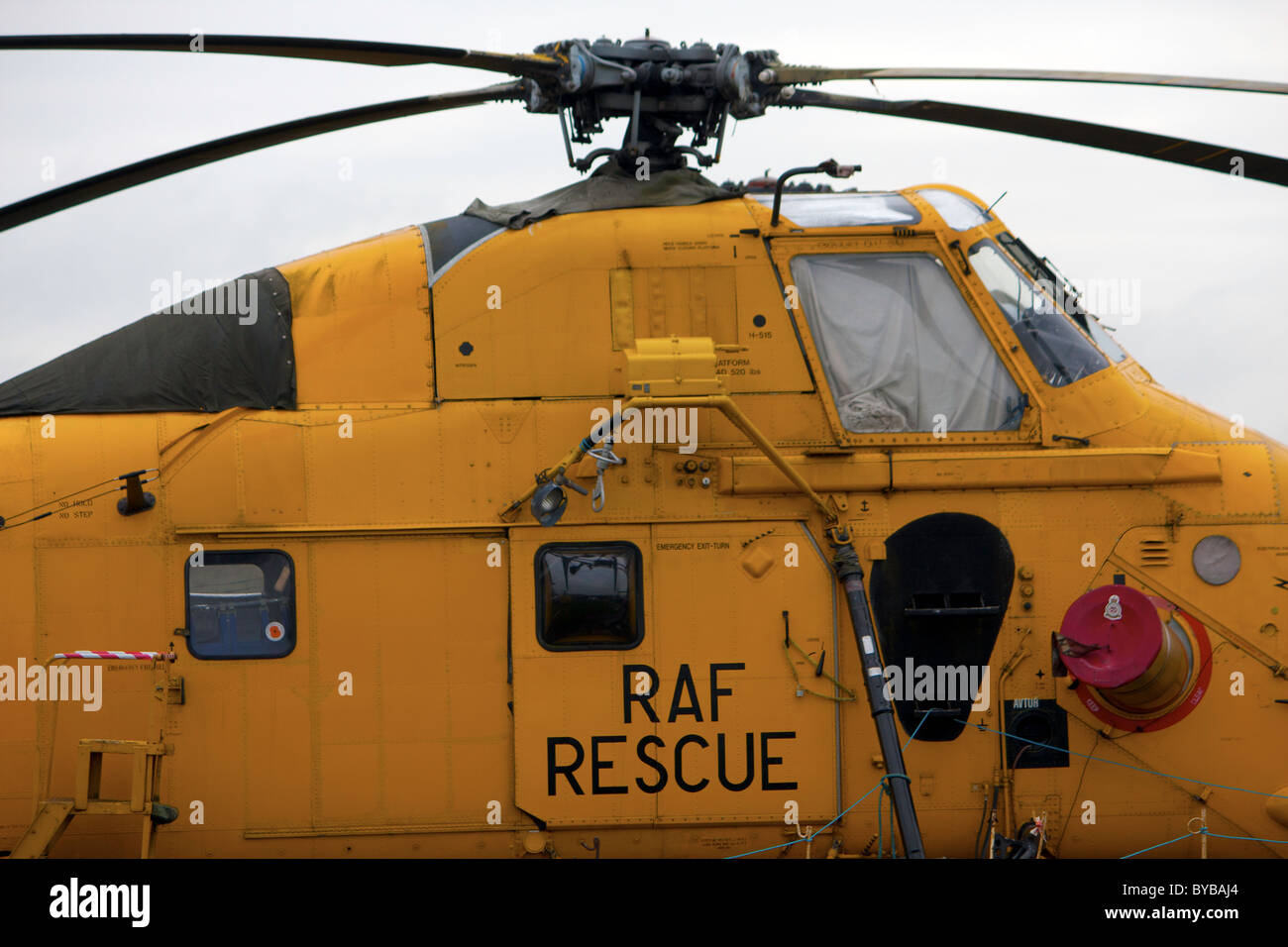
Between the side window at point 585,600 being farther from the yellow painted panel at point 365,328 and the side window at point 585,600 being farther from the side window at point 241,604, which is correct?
the side window at point 241,604

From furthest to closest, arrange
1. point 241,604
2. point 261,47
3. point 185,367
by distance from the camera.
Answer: point 185,367 → point 241,604 → point 261,47

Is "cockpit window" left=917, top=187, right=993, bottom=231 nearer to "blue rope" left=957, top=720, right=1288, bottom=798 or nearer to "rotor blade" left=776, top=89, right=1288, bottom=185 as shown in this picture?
"rotor blade" left=776, top=89, right=1288, bottom=185

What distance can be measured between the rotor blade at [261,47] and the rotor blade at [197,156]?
0.56 meters

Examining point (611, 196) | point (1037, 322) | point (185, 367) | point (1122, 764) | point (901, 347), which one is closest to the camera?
point (1122, 764)

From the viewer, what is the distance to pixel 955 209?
9172 mm

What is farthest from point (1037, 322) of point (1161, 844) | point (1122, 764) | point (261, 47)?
point (261, 47)

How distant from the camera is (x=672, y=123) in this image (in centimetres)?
930

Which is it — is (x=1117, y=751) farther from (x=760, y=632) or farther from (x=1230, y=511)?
(x=760, y=632)

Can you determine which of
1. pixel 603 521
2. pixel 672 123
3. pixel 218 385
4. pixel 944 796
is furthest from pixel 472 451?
pixel 944 796

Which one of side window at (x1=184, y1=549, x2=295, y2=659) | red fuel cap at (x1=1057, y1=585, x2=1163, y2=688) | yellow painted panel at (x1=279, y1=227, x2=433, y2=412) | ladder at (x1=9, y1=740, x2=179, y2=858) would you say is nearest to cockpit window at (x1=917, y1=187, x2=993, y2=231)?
red fuel cap at (x1=1057, y1=585, x2=1163, y2=688)

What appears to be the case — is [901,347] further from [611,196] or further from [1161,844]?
[1161,844]

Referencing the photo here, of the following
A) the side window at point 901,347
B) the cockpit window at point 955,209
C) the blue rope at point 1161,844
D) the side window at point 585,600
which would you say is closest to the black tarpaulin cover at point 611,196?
the side window at point 901,347

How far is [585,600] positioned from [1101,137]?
409 cm

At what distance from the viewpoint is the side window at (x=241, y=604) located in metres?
8.23
